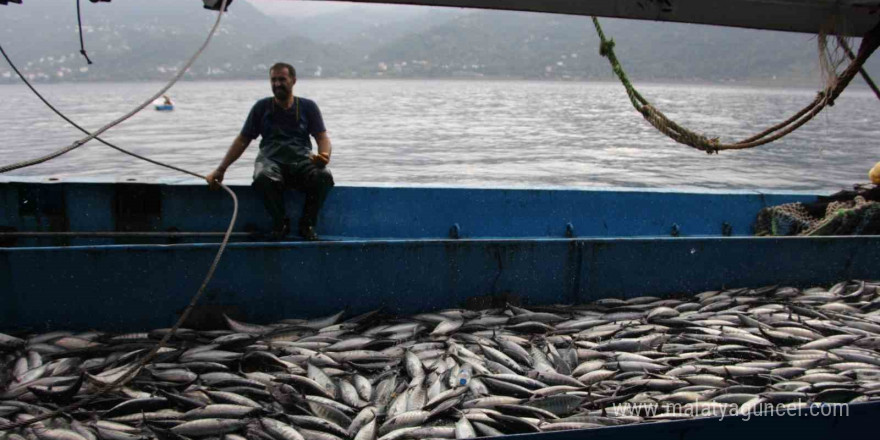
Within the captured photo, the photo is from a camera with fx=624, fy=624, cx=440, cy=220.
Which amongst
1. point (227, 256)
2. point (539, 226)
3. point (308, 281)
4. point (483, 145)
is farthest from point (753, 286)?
point (483, 145)

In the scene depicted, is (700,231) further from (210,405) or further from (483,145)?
(483,145)

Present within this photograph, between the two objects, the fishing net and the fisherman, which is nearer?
the fisherman

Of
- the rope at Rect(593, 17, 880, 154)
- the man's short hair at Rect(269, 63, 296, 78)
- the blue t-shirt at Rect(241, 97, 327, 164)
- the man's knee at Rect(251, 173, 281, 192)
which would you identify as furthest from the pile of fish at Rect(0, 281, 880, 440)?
the man's short hair at Rect(269, 63, 296, 78)

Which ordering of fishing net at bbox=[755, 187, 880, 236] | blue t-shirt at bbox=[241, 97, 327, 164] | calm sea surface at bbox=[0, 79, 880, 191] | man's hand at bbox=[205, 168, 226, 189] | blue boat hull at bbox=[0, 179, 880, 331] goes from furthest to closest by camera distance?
1. calm sea surface at bbox=[0, 79, 880, 191]
2. fishing net at bbox=[755, 187, 880, 236]
3. blue t-shirt at bbox=[241, 97, 327, 164]
4. man's hand at bbox=[205, 168, 226, 189]
5. blue boat hull at bbox=[0, 179, 880, 331]

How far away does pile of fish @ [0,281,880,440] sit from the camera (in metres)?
4.18

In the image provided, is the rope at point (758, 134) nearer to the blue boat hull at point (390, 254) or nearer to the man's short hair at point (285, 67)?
the blue boat hull at point (390, 254)

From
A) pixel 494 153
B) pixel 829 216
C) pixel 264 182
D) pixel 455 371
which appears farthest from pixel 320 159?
pixel 494 153

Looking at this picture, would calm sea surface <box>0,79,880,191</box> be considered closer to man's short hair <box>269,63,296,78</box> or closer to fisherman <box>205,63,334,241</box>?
fisherman <box>205,63,334,241</box>

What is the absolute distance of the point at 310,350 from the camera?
16.9 feet

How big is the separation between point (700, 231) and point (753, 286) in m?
1.70

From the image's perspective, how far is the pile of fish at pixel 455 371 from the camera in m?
4.18

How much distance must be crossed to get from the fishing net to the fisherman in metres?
5.55

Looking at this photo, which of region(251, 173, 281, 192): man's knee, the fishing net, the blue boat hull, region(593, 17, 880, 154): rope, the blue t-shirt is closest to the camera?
region(593, 17, 880, 154): rope

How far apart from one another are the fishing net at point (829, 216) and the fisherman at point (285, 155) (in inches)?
219
